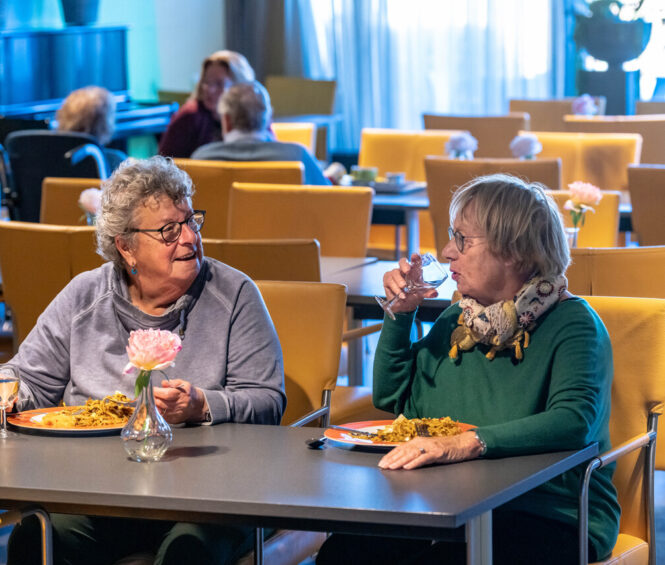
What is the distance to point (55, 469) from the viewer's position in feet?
6.39

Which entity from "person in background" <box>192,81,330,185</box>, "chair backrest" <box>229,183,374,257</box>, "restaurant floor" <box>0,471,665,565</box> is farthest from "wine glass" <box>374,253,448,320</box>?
"person in background" <box>192,81,330,185</box>

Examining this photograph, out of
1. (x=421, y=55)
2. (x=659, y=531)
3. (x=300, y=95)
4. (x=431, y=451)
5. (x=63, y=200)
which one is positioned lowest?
(x=659, y=531)

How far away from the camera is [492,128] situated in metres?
7.07

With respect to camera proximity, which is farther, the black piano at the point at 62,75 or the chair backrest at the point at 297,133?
the black piano at the point at 62,75

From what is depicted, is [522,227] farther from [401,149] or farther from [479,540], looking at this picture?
[401,149]

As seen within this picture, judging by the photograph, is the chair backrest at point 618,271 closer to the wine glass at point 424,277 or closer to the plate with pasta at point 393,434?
the wine glass at point 424,277

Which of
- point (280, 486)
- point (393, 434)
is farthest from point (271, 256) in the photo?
point (280, 486)

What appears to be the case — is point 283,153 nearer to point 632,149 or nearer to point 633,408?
point 632,149

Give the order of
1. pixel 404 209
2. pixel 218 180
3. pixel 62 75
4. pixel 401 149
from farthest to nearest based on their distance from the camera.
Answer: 1. pixel 62 75
2. pixel 401 149
3. pixel 404 209
4. pixel 218 180

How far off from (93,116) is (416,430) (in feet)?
13.4

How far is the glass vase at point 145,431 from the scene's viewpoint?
198 centimetres

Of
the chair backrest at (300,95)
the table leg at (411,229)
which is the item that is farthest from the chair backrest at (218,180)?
the chair backrest at (300,95)

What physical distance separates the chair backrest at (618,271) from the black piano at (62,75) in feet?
16.0

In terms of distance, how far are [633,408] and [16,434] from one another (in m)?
1.26
